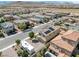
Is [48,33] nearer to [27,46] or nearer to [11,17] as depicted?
[27,46]

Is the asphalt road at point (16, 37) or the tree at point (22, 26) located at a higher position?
the tree at point (22, 26)

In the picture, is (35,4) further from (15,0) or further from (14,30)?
(14,30)

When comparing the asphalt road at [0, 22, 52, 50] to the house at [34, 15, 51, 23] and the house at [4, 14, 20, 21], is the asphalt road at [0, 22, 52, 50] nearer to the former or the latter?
the house at [34, 15, 51, 23]

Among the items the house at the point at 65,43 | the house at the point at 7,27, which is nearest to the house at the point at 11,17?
the house at the point at 7,27

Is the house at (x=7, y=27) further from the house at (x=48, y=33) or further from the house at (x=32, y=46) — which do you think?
the house at (x=48, y=33)

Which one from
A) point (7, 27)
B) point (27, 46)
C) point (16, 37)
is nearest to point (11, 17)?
point (7, 27)

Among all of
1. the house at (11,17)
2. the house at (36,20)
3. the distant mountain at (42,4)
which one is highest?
the distant mountain at (42,4)
